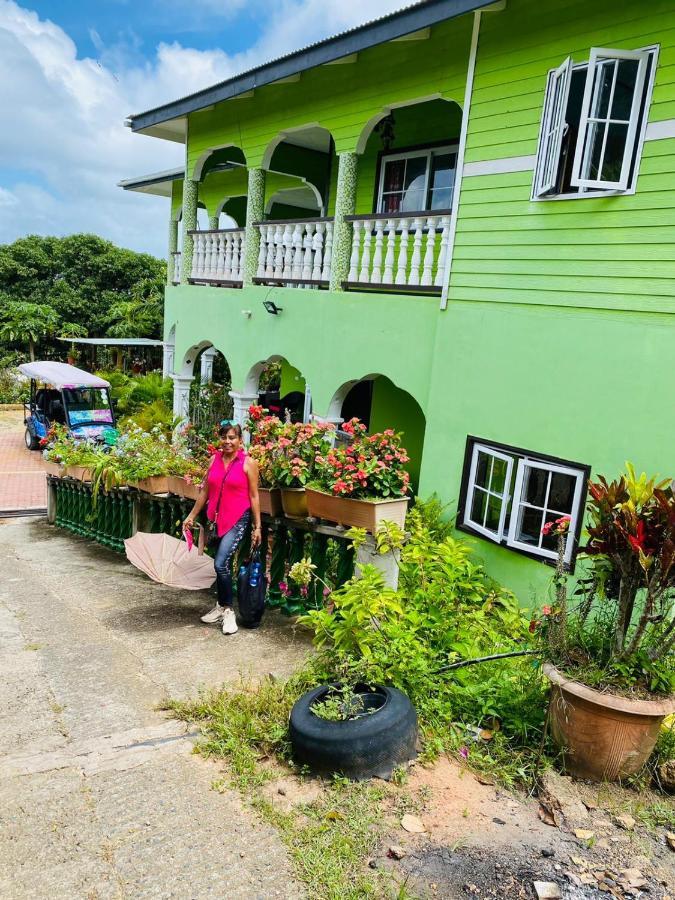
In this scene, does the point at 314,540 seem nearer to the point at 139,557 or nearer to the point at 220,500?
the point at 220,500

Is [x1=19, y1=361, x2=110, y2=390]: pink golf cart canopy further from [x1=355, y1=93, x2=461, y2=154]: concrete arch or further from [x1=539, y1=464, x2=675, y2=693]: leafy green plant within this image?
[x1=539, y1=464, x2=675, y2=693]: leafy green plant

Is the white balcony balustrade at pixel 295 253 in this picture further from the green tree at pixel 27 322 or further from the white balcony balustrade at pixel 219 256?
the green tree at pixel 27 322

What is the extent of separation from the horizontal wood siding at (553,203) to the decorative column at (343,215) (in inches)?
80.8

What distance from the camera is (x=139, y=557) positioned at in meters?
6.28

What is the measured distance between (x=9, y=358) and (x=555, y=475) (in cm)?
2901

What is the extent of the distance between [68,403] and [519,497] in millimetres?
15542

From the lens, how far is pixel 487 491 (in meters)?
7.16

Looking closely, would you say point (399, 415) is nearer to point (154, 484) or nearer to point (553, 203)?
point (154, 484)

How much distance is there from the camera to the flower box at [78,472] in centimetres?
A: 876

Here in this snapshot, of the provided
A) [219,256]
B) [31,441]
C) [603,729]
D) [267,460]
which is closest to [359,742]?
[603,729]

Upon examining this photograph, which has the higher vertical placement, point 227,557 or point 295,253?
point 295,253

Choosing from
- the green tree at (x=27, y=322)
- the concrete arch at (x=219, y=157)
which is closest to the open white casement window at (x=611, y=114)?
the concrete arch at (x=219, y=157)

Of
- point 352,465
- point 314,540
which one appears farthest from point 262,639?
point 352,465

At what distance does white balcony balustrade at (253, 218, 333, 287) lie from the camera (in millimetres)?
9359
